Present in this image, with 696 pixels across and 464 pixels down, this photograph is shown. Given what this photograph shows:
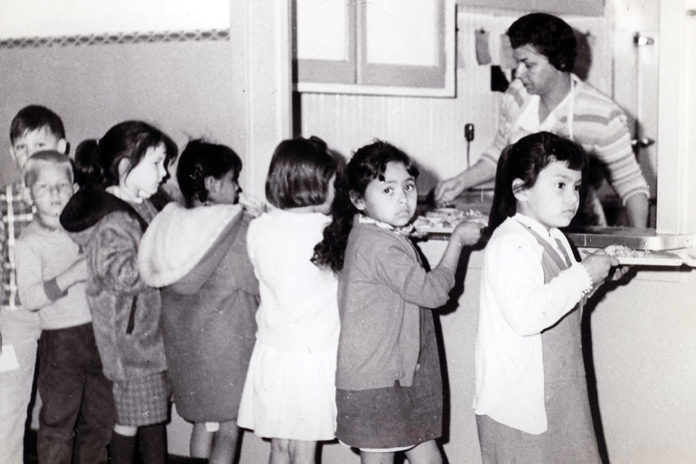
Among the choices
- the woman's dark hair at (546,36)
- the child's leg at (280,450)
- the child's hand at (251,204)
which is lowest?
the child's leg at (280,450)

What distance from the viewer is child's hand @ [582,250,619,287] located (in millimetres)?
1644

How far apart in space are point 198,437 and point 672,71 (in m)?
1.43

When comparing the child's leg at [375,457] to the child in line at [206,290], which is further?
the child in line at [206,290]

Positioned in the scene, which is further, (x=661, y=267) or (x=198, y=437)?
(x=198, y=437)

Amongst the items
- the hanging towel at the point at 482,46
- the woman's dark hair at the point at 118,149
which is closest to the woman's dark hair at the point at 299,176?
the woman's dark hair at the point at 118,149

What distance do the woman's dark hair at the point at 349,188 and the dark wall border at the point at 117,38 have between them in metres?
0.71

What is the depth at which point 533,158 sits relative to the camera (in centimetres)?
170

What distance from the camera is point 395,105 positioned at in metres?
3.37

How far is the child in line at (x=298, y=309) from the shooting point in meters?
1.94

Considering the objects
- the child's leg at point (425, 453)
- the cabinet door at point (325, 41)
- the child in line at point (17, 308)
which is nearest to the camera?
the child's leg at point (425, 453)

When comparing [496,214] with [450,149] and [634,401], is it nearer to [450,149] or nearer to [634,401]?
[634,401]

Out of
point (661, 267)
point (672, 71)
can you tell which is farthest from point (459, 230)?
point (672, 71)

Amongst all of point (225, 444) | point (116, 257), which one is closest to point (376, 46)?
point (116, 257)

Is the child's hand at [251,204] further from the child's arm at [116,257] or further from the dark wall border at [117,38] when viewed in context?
the dark wall border at [117,38]
